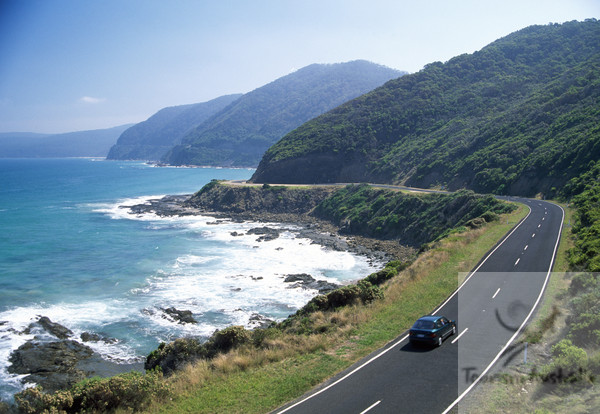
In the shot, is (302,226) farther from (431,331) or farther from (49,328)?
(431,331)

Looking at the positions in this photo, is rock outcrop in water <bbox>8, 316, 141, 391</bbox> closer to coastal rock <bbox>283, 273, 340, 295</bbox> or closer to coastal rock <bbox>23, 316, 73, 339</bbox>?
coastal rock <bbox>23, 316, 73, 339</bbox>

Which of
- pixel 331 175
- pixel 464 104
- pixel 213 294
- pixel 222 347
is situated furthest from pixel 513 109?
pixel 222 347

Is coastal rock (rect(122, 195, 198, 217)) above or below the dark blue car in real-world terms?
below

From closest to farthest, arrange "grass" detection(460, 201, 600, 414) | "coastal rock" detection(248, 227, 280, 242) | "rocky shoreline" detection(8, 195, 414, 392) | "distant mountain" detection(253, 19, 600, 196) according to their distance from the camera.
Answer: "grass" detection(460, 201, 600, 414) → "rocky shoreline" detection(8, 195, 414, 392) → "coastal rock" detection(248, 227, 280, 242) → "distant mountain" detection(253, 19, 600, 196)

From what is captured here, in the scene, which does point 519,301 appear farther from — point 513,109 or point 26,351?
point 513,109

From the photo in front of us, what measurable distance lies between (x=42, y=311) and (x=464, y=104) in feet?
346

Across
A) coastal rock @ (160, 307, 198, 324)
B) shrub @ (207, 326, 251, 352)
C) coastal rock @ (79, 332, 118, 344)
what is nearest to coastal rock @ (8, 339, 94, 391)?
coastal rock @ (79, 332, 118, 344)

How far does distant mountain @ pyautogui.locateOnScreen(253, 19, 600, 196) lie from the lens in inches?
2489

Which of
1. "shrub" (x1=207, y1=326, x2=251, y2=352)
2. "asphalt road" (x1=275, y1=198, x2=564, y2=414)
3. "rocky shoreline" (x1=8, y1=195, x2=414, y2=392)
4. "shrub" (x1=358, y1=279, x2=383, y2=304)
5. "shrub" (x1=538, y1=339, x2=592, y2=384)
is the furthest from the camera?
"rocky shoreline" (x1=8, y1=195, x2=414, y2=392)

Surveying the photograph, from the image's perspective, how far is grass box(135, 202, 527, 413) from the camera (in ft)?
40.0

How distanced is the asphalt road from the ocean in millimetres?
16992

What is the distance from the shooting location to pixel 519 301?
62.4 ft

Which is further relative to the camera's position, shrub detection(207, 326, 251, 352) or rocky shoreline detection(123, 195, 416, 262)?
rocky shoreline detection(123, 195, 416, 262)

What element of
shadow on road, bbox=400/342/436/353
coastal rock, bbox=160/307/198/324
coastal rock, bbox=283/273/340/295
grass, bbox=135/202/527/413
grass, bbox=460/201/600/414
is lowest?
coastal rock, bbox=160/307/198/324
